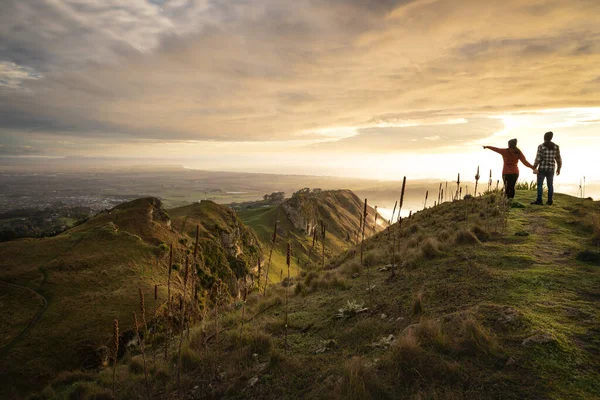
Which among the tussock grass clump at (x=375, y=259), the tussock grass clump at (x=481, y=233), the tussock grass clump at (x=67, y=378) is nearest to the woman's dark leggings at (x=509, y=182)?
the tussock grass clump at (x=481, y=233)

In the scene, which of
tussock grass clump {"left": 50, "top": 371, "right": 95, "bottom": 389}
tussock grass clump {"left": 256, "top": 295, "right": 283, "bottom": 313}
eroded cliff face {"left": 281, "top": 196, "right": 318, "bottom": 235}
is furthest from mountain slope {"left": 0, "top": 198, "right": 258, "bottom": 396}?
eroded cliff face {"left": 281, "top": 196, "right": 318, "bottom": 235}

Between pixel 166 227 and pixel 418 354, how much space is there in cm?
3678

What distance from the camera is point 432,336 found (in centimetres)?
507

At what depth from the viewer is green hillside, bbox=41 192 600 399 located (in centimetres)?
425

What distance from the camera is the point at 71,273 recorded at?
19984mm

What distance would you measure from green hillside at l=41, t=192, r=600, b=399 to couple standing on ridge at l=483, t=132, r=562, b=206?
541cm

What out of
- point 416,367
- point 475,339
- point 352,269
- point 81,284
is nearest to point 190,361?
point 416,367

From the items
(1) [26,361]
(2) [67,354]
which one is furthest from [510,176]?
(1) [26,361]

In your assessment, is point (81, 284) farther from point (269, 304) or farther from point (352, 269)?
point (352, 269)

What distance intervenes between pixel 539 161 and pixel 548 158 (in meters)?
0.40

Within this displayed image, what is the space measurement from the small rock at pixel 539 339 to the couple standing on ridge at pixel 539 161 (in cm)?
1381

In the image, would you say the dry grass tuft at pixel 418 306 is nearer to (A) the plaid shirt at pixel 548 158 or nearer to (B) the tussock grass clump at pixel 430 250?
(B) the tussock grass clump at pixel 430 250

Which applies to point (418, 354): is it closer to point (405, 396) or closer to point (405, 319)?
point (405, 396)

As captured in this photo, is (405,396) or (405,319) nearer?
(405,396)
